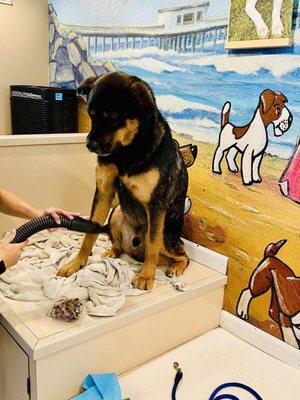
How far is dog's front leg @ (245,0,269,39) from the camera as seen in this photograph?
149cm

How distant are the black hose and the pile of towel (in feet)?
0.64

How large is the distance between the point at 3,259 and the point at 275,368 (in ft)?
3.82

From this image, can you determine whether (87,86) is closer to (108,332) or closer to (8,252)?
(8,252)

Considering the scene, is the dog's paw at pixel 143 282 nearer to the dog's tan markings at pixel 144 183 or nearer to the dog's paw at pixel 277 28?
the dog's tan markings at pixel 144 183

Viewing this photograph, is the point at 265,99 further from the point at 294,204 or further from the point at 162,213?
the point at 162,213

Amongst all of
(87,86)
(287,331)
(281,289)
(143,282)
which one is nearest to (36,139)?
(87,86)

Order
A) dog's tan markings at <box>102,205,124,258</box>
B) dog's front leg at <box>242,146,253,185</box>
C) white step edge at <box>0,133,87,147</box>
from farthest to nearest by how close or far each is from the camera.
Result: 1. white step edge at <box>0,133,87,147</box>
2. dog's tan markings at <box>102,205,124,258</box>
3. dog's front leg at <box>242,146,253,185</box>

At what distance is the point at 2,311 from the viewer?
1.35m

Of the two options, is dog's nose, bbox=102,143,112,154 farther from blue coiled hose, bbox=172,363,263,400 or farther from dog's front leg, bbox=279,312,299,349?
dog's front leg, bbox=279,312,299,349

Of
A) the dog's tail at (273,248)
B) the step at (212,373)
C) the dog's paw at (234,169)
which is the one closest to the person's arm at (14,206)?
the step at (212,373)

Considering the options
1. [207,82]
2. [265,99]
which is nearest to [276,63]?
[265,99]

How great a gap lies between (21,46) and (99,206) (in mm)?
1501

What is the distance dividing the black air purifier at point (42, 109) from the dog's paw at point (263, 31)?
4.15 ft

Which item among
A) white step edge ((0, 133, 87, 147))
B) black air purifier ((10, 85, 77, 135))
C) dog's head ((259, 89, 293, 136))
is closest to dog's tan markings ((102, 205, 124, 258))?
white step edge ((0, 133, 87, 147))
